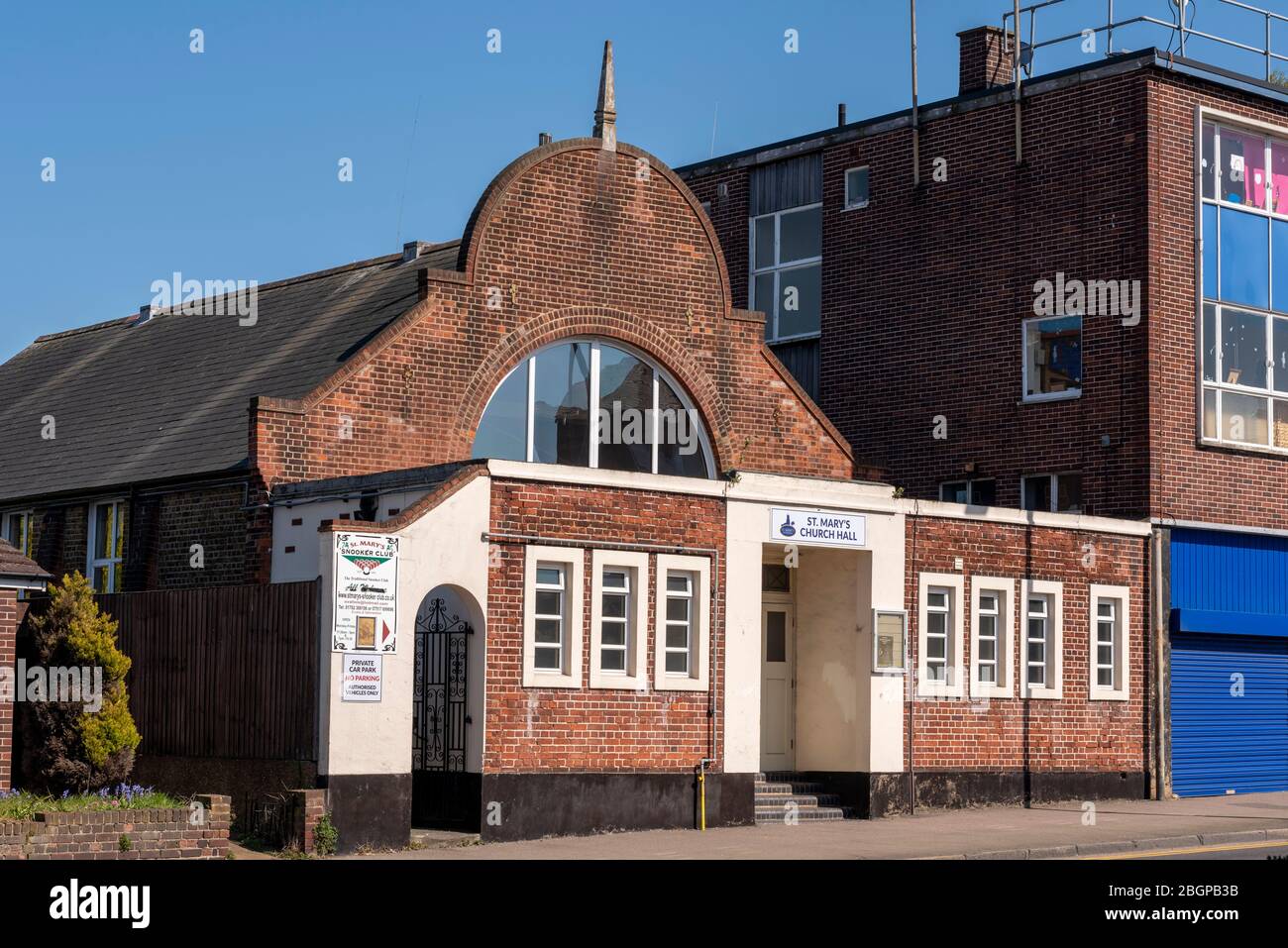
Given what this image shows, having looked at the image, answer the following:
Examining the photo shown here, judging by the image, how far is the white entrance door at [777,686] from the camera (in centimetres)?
2428

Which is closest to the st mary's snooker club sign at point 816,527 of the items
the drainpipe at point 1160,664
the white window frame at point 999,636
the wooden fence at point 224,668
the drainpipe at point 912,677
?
the drainpipe at point 912,677

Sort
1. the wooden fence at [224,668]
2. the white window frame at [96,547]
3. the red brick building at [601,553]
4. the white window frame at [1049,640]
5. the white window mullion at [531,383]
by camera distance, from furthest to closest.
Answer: the white window frame at [96,547], the white window mullion at [531,383], the white window frame at [1049,640], the red brick building at [601,553], the wooden fence at [224,668]

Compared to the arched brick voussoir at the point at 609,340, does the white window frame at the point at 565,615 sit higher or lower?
lower

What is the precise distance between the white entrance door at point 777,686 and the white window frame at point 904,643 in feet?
4.81

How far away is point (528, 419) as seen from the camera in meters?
25.4

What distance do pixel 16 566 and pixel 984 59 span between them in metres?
19.5

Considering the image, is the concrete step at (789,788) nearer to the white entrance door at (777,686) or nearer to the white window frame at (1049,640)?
the white entrance door at (777,686)

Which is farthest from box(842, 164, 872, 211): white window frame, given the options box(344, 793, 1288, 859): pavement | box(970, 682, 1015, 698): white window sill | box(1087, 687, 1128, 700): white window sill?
box(344, 793, 1288, 859): pavement

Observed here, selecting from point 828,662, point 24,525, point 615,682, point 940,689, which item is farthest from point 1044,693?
point 24,525

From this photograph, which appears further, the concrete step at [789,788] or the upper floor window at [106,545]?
the upper floor window at [106,545]

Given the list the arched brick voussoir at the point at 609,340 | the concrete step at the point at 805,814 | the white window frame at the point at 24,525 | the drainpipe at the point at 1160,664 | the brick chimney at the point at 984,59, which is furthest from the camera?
the brick chimney at the point at 984,59

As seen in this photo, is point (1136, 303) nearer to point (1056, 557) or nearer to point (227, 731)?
point (1056, 557)

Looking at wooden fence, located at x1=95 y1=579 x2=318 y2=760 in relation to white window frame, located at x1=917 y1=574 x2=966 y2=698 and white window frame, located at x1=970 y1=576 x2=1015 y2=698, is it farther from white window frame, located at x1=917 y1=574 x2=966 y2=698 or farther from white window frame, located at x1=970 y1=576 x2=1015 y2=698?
white window frame, located at x1=970 y1=576 x2=1015 y2=698
